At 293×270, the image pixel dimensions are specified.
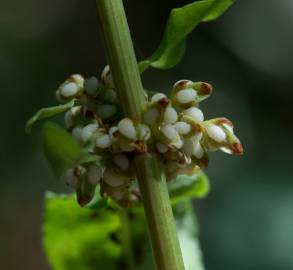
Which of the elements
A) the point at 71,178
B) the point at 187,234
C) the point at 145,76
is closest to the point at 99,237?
the point at 187,234

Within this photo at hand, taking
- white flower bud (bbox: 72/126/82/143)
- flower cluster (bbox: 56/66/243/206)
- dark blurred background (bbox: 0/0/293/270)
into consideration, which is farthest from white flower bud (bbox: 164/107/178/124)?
dark blurred background (bbox: 0/0/293/270)

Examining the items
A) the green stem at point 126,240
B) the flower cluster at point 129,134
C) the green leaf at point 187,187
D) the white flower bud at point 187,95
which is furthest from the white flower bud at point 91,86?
the green stem at point 126,240

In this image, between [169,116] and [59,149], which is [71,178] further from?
[169,116]

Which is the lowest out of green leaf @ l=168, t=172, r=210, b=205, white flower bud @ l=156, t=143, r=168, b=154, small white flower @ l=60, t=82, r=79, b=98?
green leaf @ l=168, t=172, r=210, b=205

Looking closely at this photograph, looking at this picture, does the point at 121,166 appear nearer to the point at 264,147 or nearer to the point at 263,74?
the point at 264,147

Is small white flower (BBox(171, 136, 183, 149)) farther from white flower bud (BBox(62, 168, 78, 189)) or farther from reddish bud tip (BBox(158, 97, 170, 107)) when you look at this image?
white flower bud (BBox(62, 168, 78, 189))
